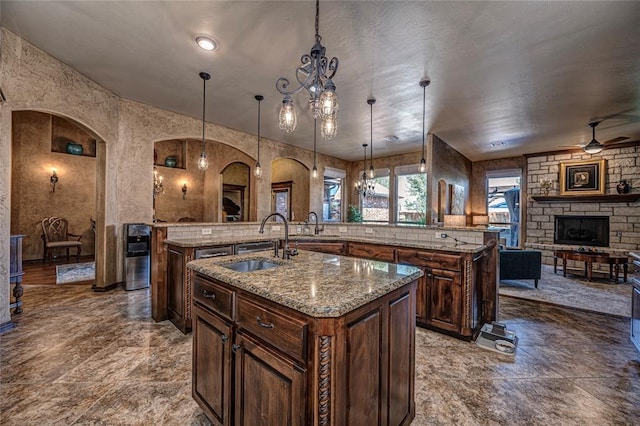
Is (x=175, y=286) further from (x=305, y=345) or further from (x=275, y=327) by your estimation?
(x=305, y=345)

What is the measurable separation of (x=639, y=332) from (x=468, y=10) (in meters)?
3.17

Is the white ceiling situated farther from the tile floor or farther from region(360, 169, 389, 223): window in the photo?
region(360, 169, 389, 223): window

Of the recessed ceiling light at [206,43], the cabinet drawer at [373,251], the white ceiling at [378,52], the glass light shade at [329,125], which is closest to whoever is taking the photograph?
the glass light shade at [329,125]

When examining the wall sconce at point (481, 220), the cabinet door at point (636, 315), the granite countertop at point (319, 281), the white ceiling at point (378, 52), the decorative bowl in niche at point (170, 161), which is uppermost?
the white ceiling at point (378, 52)

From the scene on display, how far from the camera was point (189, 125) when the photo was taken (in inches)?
189

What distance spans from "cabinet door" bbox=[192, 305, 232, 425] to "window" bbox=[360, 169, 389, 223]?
271 inches

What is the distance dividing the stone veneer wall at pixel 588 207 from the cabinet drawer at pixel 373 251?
5.91 metres

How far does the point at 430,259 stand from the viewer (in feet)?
9.54

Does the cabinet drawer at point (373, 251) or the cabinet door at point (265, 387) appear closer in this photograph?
the cabinet door at point (265, 387)

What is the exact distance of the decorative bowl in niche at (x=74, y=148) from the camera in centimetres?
679

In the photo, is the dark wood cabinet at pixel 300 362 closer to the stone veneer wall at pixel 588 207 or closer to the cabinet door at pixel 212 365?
the cabinet door at pixel 212 365

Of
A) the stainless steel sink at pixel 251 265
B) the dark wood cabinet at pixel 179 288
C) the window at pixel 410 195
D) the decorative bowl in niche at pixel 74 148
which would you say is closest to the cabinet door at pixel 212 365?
the stainless steel sink at pixel 251 265

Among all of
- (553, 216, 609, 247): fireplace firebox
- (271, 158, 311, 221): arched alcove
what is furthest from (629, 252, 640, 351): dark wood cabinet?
(271, 158, 311, 221): arched alcove

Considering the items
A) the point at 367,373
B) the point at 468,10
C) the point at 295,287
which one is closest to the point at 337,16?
the point at 468,10
